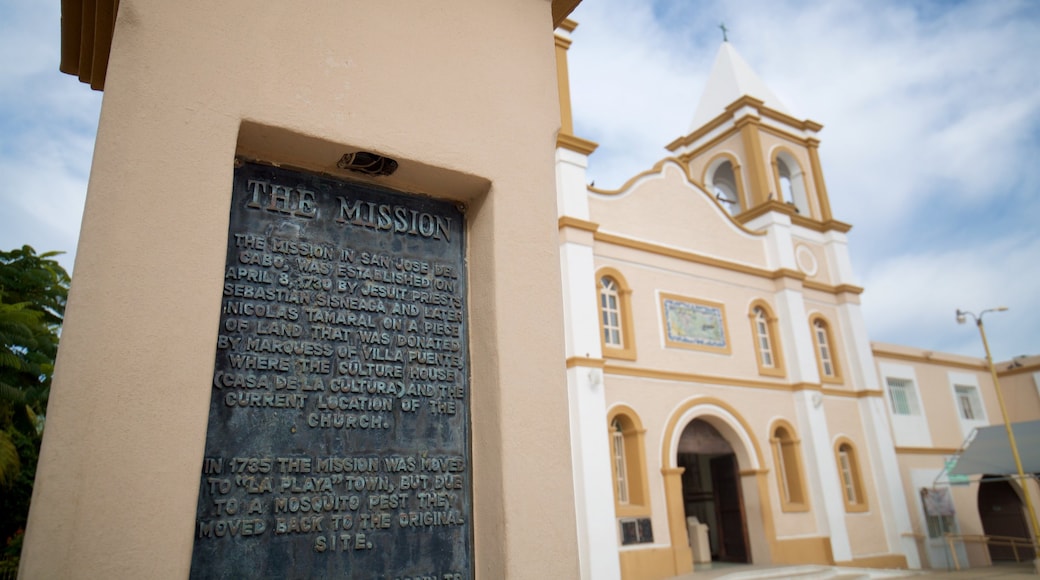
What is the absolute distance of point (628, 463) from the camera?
11.8 metres

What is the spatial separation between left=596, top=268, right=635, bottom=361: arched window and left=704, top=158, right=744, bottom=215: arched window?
630cm

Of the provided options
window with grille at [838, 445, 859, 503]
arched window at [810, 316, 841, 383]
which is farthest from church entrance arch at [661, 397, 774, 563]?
arched window at [810, 316, 841, 383]

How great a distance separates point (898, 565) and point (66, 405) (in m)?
17.0

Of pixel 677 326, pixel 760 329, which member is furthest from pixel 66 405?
pixel 760 329

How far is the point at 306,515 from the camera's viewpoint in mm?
2252

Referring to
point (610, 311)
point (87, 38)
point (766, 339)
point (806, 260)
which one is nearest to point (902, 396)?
point (806, 260)

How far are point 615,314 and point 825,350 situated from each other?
6.75 m

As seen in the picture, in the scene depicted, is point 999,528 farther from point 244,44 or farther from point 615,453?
point 244,44

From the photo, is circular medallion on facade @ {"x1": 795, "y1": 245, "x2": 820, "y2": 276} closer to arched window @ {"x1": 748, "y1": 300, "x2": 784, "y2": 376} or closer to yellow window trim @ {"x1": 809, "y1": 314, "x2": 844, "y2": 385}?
yellow window trim @ {"x1": 809, "y1": 314, "x2": 844, "y2": 385}

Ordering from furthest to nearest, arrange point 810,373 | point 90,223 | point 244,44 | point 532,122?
point 810,373 → point 532,122 → point 244,44 → point 90,223

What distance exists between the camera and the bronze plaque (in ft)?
7.24

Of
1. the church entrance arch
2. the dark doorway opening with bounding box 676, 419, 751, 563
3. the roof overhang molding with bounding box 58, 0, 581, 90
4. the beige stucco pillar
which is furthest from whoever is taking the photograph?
the dark doorway opening with bounding box 676, 419, 751, 563

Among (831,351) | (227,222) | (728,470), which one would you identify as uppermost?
(831,351)

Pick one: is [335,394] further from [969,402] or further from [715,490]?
[969,402]
